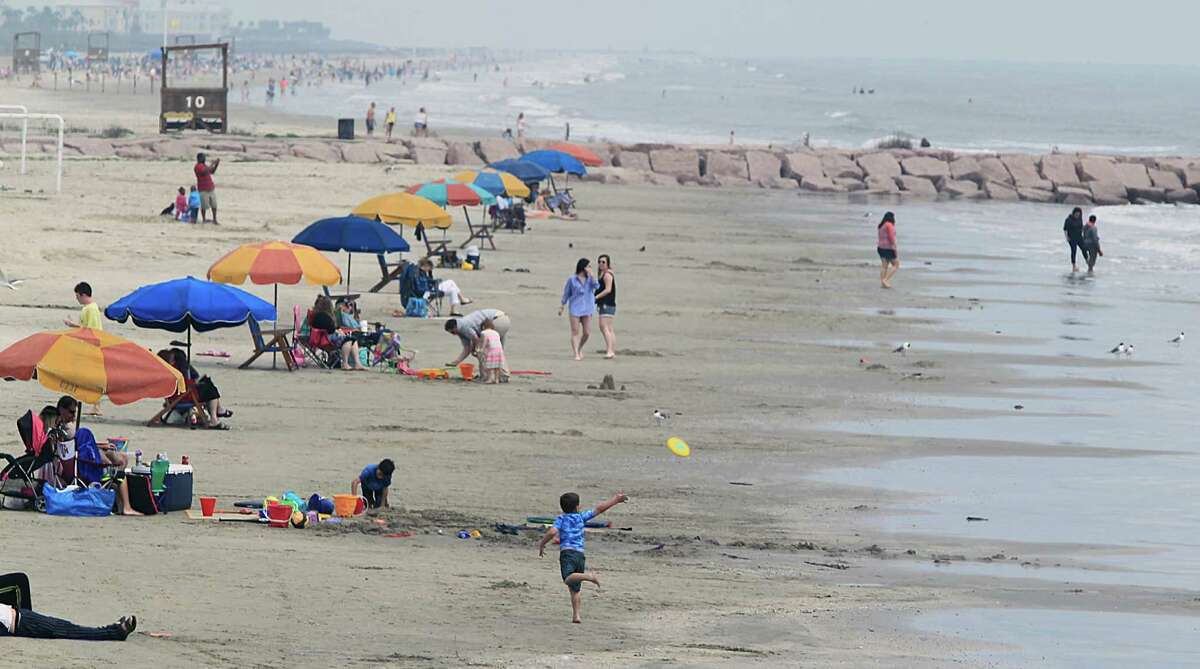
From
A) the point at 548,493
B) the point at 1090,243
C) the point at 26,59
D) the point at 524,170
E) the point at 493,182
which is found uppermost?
the point at 26,59

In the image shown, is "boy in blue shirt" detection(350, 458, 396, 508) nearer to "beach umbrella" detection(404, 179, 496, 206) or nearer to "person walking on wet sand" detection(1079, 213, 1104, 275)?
"beach umbrella" detection(404, 179, 496, 206)

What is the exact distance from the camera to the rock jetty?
56281 mm

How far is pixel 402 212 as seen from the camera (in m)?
25.7

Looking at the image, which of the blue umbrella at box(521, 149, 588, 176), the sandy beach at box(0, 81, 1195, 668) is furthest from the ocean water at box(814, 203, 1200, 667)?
the blue umbrella at box(521, 149, 588, 176)

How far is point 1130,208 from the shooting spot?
56.6 m

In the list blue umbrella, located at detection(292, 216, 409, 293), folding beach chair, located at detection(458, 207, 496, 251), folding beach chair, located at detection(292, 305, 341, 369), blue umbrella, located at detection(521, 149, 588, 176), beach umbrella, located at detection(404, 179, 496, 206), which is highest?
blue umbrella, located at detection(521, 149, 588, 176)

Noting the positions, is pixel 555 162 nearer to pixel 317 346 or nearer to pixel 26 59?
pixel 317 346

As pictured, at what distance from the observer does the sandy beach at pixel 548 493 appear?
10789 millimetres

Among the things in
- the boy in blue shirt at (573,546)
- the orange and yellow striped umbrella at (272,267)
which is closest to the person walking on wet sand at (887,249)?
the orange and yellow striped umbrella at (272,267)

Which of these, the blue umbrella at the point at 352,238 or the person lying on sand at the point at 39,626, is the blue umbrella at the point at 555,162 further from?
the person lying on sand at the point at 39,626

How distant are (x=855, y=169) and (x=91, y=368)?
4952 cm

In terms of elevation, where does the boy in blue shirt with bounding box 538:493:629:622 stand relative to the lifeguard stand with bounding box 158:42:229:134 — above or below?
below

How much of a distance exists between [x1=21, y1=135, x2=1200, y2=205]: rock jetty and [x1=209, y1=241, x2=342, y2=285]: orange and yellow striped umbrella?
34.3 metres

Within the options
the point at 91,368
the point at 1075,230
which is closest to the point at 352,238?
the point at 91,368
